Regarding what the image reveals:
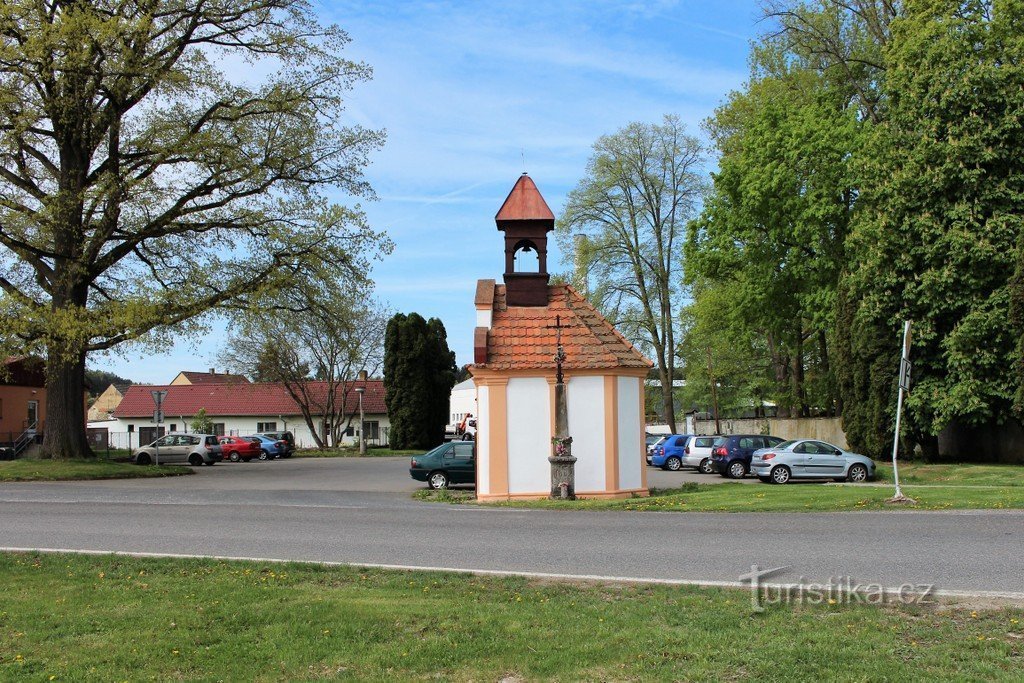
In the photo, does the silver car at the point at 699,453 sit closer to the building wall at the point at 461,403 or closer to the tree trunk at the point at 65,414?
the tree trunk at the point at 65,414

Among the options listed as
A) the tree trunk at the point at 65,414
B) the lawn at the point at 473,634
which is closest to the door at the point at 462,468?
the tree trunk at the point at 65,414

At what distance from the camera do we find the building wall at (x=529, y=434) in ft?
71.2

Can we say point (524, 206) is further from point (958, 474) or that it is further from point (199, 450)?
point (199, 450)

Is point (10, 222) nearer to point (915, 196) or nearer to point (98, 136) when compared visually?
point (98, 136)

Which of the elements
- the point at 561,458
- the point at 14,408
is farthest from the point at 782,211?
the point at 14,408

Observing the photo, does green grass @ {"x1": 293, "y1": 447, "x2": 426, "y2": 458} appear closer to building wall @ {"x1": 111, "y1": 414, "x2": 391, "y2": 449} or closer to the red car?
the red car

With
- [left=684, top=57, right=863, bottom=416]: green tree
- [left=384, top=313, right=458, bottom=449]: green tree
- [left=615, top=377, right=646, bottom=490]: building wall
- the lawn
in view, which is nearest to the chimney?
[left=684, top=57, right=863, bottom=416]: green tree

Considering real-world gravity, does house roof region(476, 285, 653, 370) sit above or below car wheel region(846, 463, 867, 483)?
above

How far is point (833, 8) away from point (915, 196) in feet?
39.3

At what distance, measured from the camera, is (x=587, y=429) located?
21.9m

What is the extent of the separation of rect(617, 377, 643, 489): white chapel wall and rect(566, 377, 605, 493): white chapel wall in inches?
19.1

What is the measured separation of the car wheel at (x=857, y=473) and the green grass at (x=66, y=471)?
2227cm

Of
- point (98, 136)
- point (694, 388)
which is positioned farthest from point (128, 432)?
point (98, 136)

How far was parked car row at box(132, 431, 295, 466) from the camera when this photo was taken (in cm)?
4409
